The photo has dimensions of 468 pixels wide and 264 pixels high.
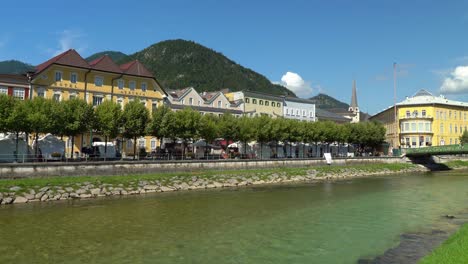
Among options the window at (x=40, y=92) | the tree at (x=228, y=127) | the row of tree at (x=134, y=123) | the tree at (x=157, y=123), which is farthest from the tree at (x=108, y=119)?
the tree at (x=228, y=127)

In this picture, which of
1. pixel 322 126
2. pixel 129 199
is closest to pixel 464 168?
pixel 322 126

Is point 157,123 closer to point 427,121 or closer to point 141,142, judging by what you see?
point 141,142

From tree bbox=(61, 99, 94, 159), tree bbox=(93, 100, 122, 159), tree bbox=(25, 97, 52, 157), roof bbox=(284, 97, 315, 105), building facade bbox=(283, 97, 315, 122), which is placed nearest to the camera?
tree bbox=(25, 97, 52, 157)

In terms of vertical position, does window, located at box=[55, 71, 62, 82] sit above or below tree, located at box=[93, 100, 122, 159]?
above

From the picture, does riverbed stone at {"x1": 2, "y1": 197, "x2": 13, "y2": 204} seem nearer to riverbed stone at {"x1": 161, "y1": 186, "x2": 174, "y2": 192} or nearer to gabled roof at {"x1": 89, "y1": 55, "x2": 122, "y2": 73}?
riverbed stone at {"x1": 161, "y1": 186, "x2": 174, "y2": 192}

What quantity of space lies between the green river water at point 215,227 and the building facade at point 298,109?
56.0 metres

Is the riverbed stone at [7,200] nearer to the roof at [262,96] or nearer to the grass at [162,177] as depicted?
the grass at [162,177]

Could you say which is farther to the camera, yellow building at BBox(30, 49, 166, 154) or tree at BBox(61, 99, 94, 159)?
yellow building at BBox(30, 49, 166, 154)

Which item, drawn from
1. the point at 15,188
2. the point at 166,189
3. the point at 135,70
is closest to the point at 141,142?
the point at 135,70

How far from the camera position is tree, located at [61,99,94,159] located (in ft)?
143

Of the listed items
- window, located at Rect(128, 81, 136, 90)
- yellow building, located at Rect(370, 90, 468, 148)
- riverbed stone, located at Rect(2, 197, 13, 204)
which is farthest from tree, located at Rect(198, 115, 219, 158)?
yellow building, located at Rect(370, 90, 468, 148)

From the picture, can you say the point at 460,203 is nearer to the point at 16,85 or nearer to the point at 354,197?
the point at 354,197

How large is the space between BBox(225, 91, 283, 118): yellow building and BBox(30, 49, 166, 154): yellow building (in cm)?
A: 2105

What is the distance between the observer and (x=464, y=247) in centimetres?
1452
